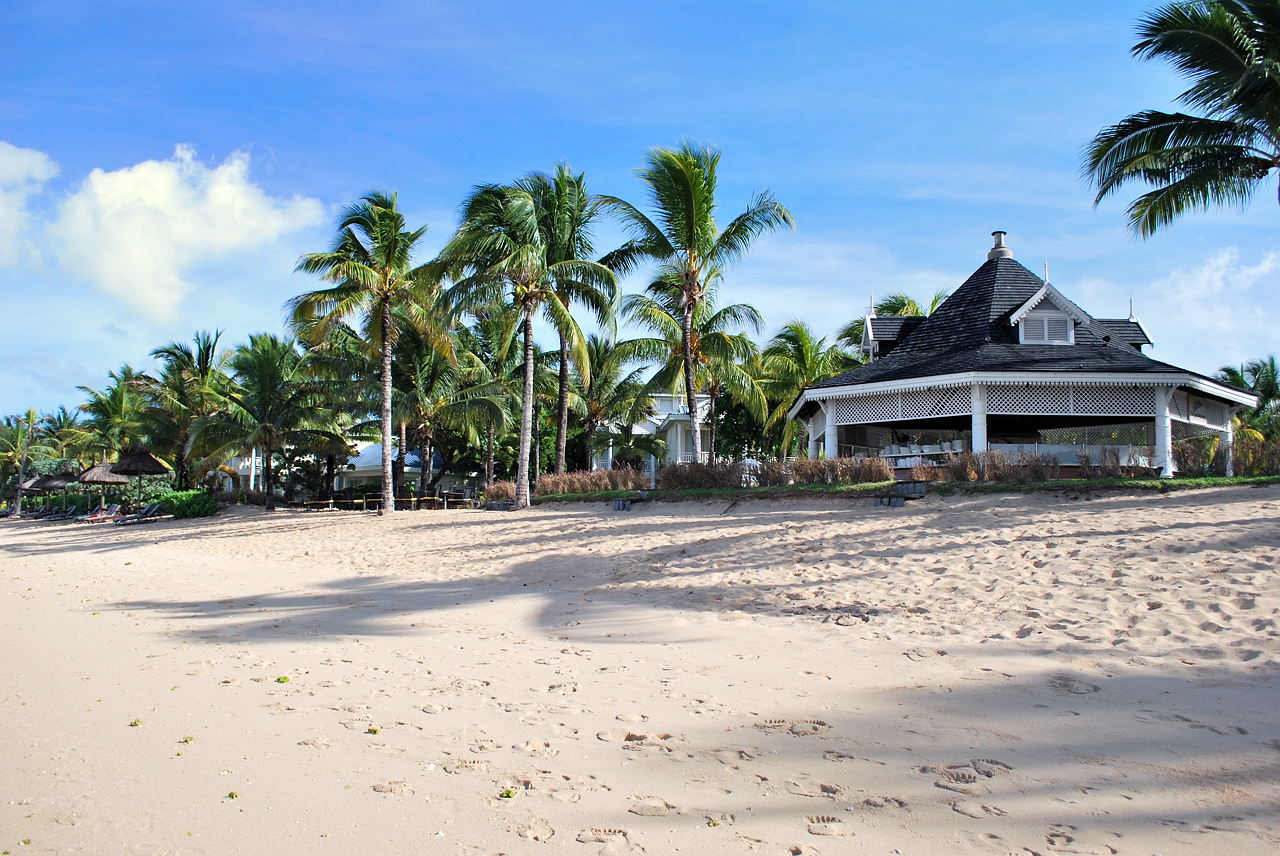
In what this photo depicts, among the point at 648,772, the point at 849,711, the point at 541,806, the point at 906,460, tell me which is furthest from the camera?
the point at 906,460

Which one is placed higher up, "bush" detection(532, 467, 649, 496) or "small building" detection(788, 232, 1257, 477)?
"small building" detection(788, 232, 1257, 477)

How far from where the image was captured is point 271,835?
3469mm

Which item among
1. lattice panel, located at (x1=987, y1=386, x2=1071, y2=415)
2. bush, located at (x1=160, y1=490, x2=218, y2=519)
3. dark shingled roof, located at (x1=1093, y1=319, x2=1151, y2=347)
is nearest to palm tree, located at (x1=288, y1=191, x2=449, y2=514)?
bush, located at (x1=160, y1=490, x2=218, y2=519)

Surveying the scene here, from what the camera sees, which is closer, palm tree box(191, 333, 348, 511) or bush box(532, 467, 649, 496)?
bush box(532, 467, 649, 496)

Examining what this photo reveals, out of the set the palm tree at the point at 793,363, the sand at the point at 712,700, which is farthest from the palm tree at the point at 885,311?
the sand at the point at 712,700

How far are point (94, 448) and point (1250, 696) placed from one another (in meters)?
50.4

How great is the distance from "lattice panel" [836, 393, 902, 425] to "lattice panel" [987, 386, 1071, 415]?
197cm

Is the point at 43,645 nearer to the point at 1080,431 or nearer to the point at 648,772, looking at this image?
the point at 648,772

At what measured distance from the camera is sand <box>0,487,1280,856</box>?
3539 millimetres

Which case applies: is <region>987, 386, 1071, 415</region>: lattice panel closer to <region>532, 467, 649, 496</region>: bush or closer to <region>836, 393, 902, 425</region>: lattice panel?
<region>836, 393, 902, 425</region>: lattice panel

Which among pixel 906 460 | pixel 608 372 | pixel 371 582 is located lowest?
pixel 371 582

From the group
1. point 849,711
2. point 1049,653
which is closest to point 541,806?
point 849,711

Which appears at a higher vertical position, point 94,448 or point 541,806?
point 94,448

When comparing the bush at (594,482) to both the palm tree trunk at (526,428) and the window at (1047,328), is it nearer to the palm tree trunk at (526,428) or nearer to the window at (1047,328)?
the palm tree trunk at (526,428)
